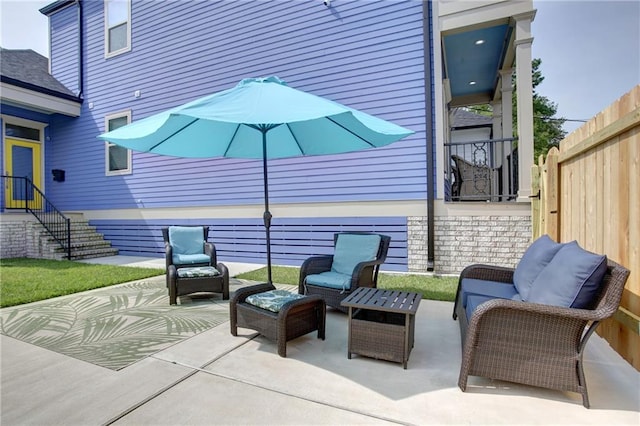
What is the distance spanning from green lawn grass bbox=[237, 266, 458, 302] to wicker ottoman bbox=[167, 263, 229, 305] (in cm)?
120

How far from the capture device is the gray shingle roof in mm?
9124

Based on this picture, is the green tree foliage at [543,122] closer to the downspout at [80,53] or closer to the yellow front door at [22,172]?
the downspout at [80,53]

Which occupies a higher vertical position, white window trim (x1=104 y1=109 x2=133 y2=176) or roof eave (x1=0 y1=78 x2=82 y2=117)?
roof eave (x1=0 y1=78 x2=82 y2=117)

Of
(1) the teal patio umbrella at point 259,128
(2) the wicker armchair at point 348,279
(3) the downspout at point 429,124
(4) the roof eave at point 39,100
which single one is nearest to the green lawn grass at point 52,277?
(1) the teal patio umbrella at point 259,128

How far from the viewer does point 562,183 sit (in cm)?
408

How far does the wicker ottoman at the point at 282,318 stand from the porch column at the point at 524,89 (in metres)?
4.32

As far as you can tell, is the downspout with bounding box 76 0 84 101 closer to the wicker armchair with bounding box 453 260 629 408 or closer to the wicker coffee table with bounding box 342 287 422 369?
the wicker coffee table with bounding box 342 287 422 369

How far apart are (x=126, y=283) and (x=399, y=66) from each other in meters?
6.09

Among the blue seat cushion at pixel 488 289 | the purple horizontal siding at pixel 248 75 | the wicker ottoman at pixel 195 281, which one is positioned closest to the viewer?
the blue seat cushion at pixel 488 289

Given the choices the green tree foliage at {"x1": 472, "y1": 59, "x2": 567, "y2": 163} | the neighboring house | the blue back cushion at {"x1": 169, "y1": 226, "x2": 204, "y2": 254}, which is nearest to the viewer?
the blue back cushion at {"x1": 169, "y1": 226, "x2": 204, "y2": 254}

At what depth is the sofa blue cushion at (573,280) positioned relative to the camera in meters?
2.10

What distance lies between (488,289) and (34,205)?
40.1 feet

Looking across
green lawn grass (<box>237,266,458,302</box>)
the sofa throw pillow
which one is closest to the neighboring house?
green lawn grass (<box>237,266,458,302</box>)

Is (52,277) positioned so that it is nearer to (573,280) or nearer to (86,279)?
(86,279)
